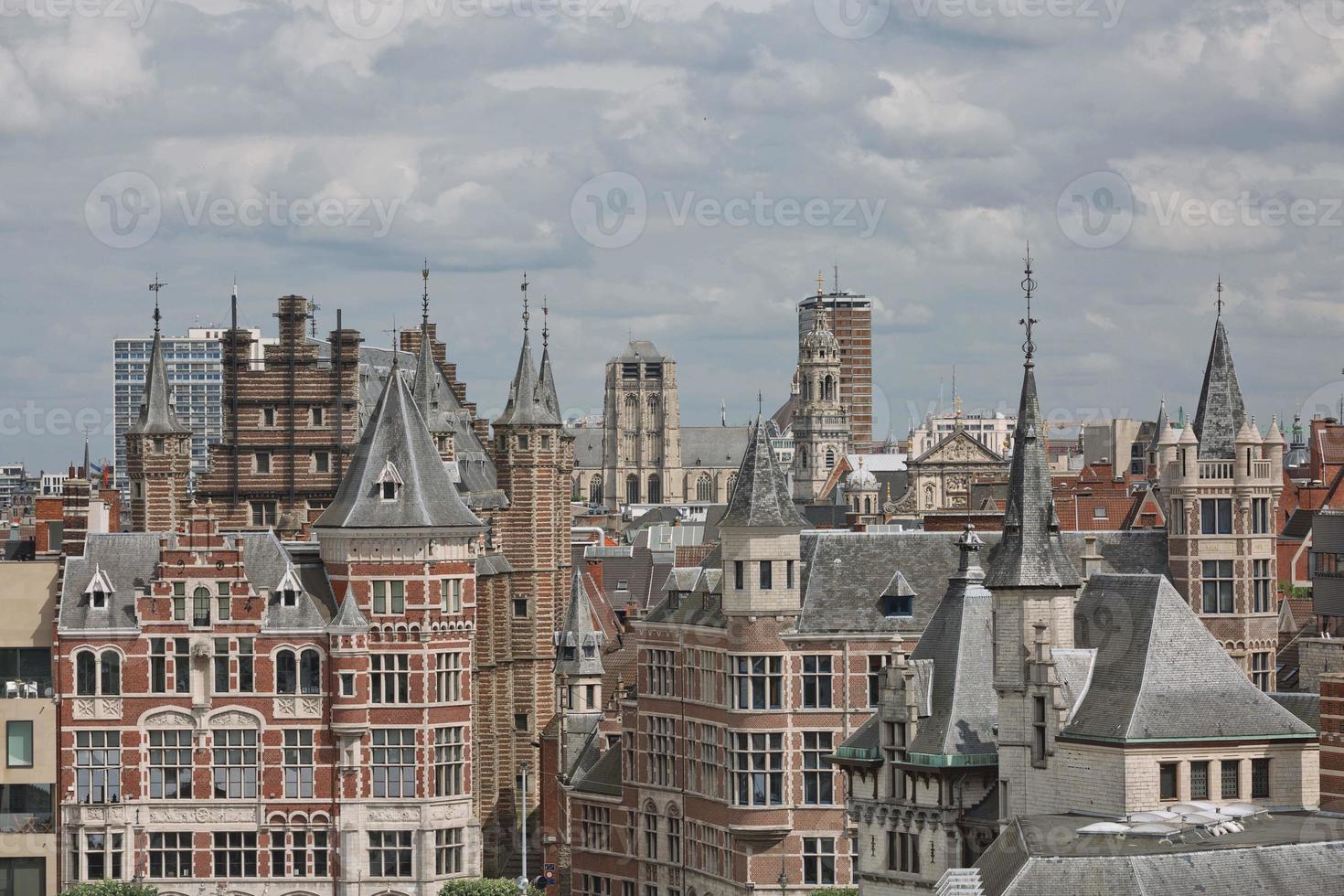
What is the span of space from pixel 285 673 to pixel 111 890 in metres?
9.60

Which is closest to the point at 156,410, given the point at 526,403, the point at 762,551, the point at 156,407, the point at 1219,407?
the point at 156,407

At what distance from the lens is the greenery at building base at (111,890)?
8981 centimetres

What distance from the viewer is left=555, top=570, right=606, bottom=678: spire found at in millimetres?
108250

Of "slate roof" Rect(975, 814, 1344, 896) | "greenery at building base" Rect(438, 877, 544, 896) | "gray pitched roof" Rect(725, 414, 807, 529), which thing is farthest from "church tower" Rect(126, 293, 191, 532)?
"slate roof" Rect(975, 814, 1344, 896)

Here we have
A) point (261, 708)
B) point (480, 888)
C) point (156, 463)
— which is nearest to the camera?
point (480, 888)

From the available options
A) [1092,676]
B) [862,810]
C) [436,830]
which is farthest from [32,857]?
[1092,676]

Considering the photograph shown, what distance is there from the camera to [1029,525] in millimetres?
70625

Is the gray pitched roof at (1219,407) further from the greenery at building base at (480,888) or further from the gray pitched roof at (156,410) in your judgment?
the gray pitched roof at (156,410)

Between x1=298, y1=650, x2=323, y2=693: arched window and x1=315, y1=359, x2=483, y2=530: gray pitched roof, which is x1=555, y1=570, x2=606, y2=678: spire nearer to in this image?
x1=315, y1=359, x2=483, y2=530: gray pitched roof

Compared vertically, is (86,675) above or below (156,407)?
below

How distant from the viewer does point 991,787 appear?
236ft

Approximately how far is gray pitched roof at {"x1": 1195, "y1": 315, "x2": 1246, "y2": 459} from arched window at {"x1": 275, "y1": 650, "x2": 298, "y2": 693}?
32480mm

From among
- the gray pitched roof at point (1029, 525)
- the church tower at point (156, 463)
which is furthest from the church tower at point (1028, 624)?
the church tower at point (156, 463)

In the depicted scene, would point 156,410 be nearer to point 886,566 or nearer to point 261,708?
point 261,708
